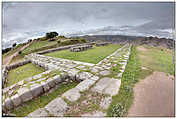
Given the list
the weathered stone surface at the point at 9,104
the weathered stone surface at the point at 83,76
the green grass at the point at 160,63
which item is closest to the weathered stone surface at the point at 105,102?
the weathered stone surface at the point at 83,76

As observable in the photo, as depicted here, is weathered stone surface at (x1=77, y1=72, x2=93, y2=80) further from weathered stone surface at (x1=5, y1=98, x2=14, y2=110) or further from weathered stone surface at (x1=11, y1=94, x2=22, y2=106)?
weathered stone surface at (x1=5, y1=98, x2=14, y2=110)

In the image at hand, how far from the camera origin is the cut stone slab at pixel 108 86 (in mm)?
2117

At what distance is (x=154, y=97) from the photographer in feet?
6.31

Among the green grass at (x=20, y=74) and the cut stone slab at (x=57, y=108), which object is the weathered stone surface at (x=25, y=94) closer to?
the cut stone slab at (x=57, y=108)

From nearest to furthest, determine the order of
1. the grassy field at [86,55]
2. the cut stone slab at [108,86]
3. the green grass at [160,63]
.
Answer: the cut stone slab at [108,86] < the green grass at [160,63] < the grassy field at [86,55]

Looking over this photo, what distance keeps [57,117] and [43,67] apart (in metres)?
3.31

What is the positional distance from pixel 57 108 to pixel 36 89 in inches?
34.9

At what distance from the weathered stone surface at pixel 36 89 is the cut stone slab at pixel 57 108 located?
2.21 ft

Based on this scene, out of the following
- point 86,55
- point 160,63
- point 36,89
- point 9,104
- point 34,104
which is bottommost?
point 34,104

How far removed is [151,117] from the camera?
1.55 m

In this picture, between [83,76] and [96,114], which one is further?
[83,76]

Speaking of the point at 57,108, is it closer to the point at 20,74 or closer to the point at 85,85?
the point at 85,85

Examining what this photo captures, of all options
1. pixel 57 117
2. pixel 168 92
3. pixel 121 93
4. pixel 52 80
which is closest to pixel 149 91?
pixel 168 92

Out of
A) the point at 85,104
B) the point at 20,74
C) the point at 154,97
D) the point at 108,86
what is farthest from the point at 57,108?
the point at 20,74
